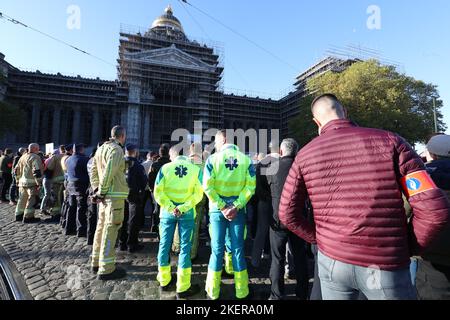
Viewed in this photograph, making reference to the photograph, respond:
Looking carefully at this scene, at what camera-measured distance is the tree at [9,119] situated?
3183 centimetres

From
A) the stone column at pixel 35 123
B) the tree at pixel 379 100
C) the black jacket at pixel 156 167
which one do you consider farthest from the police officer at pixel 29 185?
the stone column at pixel 35 123

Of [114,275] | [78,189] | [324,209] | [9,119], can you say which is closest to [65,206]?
[78,189]

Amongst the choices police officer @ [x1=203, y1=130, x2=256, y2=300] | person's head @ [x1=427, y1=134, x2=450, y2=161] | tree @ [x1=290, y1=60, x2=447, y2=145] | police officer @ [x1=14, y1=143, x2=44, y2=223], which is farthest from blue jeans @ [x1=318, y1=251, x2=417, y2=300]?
tree @ [x1=290, y1=60, x2=447, y2=145]

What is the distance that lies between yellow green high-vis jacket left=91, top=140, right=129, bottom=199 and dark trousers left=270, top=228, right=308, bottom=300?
8.70 ft

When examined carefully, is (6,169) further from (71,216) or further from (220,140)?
(220,140)

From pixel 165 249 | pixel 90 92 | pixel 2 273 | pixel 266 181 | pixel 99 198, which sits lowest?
pixel 2 273

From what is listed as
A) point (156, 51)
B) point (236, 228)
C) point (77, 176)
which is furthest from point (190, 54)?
point (236, 228)

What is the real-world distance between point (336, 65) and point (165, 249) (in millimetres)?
49999

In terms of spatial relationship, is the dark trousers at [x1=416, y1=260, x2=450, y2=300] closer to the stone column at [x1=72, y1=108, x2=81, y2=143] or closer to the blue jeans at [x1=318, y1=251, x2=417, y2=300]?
the blue jeans at [x1=318, y1=251, x2=417, y2=300]

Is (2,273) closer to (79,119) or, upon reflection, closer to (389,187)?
(389,187)

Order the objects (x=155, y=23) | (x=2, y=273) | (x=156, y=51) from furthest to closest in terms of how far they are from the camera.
Answer: (x=155, y=23) < (x=156, y=51) < (x=2, y=273)

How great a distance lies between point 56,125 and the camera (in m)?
44.6

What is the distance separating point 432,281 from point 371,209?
1.71 m

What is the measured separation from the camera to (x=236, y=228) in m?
3.61
